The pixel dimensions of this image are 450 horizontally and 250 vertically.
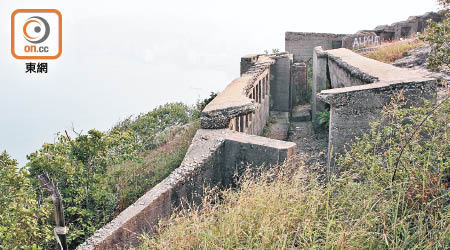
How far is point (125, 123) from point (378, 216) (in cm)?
1436

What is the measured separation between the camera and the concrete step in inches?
535

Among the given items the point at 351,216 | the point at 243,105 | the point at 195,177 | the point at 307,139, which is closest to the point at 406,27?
the point at 307,139

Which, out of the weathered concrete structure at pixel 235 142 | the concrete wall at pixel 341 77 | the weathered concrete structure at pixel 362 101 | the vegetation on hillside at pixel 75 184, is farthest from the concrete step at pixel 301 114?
the weathered concrete structure at pixel 362 101

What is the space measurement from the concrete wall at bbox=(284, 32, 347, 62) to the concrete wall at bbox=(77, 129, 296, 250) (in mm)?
17387

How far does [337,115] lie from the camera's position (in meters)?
6.29

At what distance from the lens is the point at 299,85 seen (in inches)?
626

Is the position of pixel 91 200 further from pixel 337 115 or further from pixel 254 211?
pixel 337 115

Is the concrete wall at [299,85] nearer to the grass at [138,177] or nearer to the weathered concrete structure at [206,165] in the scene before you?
the weathered concrete structure at [206,165]

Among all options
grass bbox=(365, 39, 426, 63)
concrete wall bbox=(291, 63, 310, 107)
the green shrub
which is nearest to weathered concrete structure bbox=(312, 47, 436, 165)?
the green shrub

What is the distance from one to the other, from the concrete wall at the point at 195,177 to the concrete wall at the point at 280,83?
7.87m

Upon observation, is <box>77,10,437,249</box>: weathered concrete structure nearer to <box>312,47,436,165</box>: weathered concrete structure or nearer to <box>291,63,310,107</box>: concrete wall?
<box>312,47,436,165</box>: weathered concrete structure

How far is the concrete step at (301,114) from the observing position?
13.6m

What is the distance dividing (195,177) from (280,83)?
9058mm

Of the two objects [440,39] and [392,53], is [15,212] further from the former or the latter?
[392,53]
